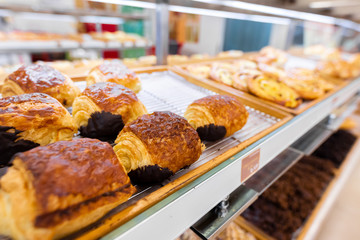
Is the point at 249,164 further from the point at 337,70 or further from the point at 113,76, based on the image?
the point at 337,70

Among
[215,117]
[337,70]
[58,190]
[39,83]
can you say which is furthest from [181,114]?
[337,70]

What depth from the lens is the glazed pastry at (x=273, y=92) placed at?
5.69 feet

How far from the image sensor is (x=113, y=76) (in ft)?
4.75

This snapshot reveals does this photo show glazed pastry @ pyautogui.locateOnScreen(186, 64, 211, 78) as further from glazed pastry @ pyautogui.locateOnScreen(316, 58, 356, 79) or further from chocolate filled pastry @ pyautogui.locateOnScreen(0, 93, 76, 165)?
glazed pastry @ pyautogui.locateOnScreen(316, 58, 356, 79)

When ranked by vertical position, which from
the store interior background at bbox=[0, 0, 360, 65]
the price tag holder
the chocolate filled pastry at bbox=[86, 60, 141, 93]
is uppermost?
the store interior background at bbox=[0, 0, 360, 65]

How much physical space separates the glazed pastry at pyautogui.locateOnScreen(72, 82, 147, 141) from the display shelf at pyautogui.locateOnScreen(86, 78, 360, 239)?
486 mm

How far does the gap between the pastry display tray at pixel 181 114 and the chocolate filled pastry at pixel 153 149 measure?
0.05m

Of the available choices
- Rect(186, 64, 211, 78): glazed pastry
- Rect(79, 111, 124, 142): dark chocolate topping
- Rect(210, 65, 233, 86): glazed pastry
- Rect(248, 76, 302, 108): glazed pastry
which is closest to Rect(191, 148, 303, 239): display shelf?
Rect(248, 76, 302, 108): glazed pastry

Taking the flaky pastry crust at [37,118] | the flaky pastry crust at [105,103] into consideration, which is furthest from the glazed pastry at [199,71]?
the flaky pastry crust at [37,118]

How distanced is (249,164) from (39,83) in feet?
3.73

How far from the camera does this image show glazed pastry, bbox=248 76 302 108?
174 centimetres

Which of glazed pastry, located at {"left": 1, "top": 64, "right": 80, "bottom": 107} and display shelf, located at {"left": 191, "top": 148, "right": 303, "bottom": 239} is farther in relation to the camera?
glazed pastry, located at {"left": 1, "top": 64, "right": 80, "bottom": 107}

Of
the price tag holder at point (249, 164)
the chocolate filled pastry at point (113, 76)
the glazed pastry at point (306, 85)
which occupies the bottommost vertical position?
the price tag holder at point (249, 164)

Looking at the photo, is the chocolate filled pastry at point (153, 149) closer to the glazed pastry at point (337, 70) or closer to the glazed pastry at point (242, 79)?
the glazed pastry at point (242, 79)
